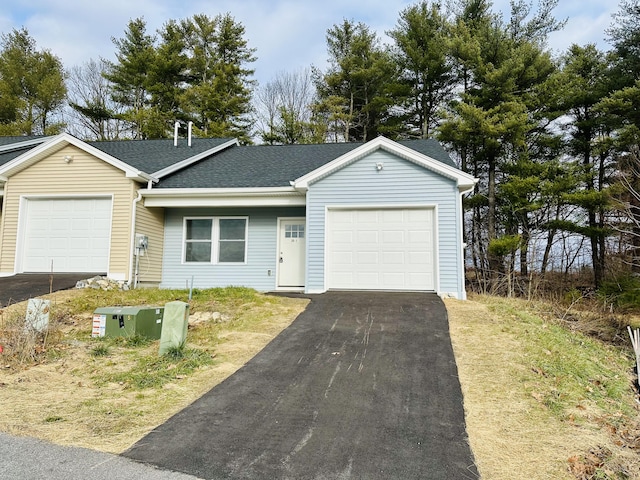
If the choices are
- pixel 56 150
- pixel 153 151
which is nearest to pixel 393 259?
pixel 153 151

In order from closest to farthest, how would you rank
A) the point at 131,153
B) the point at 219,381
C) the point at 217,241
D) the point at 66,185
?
the point at 219,381 < the point at 66,185 < the point at 217,241 < the point at 131,153

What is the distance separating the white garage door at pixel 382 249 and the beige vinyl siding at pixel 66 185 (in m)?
5.68

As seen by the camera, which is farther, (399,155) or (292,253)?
(292,253)

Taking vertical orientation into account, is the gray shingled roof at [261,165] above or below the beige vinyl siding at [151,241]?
above

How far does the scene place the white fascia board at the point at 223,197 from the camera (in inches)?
436

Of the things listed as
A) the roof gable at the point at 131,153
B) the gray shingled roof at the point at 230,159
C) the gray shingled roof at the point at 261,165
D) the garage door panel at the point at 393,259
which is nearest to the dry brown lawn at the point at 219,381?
the garage door panel at the point at 393,259

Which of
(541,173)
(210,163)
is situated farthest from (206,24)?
(541,173)

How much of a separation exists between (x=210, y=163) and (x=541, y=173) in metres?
13.8

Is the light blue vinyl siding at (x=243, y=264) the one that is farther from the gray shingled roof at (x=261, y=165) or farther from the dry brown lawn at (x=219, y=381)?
the dry brown lawn at (x=219, y=381)

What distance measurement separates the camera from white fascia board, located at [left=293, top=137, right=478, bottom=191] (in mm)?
9789

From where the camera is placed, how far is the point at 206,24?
85.5 feet

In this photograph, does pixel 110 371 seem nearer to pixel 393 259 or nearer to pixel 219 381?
pixel 219 381

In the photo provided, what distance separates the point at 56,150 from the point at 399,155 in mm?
9391

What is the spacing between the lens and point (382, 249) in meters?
10.3
